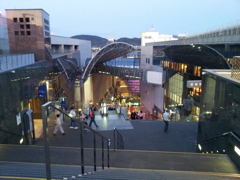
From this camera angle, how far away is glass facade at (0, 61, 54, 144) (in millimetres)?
6902

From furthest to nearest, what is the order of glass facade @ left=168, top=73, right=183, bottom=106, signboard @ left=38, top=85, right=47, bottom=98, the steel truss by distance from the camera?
the steel truss → glass facade @ left=168, top=73, right=183, bottom=106 → signboard @ left=38, top=85, right=47, bottom=98

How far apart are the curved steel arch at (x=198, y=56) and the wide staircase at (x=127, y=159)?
22.8ft

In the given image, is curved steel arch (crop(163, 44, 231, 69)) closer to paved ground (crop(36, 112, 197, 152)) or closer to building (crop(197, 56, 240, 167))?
paved ground (crop(36, 112, 197, 152))

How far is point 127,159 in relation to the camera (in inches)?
242

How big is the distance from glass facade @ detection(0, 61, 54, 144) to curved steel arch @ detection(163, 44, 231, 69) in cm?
1220

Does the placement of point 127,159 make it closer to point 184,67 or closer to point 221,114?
point 221,114

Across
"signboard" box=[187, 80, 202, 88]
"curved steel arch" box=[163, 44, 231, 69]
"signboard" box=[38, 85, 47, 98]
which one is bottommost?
"signboard" box=[187, 80, 202, 88]

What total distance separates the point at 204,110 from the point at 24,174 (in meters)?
6.19

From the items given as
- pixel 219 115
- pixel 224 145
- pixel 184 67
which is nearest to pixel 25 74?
pixel 219 115

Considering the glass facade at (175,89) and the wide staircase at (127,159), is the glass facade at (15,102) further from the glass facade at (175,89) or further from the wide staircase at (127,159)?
the glass facade at (175,89)

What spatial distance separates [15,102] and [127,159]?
4568mm

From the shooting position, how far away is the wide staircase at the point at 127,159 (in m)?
3.61

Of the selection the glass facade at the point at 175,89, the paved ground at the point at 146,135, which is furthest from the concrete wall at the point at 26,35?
the glass facade at the point at 175,89

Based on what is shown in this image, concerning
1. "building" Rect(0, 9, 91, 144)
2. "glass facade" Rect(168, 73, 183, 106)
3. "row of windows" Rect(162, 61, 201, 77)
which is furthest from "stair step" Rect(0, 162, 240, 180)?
"glass facade" Rect(168, 73, 183, 106)
